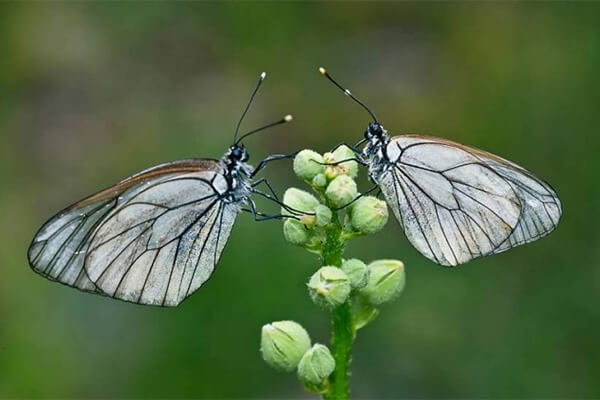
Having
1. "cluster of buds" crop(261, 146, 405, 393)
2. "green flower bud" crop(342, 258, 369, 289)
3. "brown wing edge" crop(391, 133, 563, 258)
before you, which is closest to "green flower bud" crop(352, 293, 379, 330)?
"cluster of buds" crop(261, 146, 405, 393)

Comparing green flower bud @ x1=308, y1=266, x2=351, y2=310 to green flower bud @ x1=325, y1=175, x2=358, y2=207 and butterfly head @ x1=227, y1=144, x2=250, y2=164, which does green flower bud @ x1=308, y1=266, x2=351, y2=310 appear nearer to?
green flower bud @ x1=325, y1=175, x2=358, y2=207

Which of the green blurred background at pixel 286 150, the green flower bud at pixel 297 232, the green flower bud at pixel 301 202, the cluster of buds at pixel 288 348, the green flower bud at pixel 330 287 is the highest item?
the green blurred background at pixel 286 150

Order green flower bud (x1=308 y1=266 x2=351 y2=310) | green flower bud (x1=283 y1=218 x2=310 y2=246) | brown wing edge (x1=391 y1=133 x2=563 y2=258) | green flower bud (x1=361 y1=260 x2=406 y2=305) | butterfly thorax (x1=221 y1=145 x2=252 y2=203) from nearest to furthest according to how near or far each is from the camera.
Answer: green flower bud (x1=308 y1=266 x2=351 y2=310)
green flower bud (x1=283 y1=218 x2=310 y2=246)
green flower bud (x1=361 y1=260 x2=406 y2=305)
brown wing edge (x1=391 y1=133 x2=563 y2=258)
butterfly thorax (x1=221 y1=145 x2=252 y2=203)

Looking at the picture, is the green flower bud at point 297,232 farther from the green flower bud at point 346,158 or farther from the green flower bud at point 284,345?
the green flower bud at point 284,345

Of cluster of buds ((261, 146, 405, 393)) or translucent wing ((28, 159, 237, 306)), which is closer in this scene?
cluster of buds ((261, 146, 405, 393))

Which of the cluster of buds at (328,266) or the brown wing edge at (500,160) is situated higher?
the brown wing edge at (500,160)

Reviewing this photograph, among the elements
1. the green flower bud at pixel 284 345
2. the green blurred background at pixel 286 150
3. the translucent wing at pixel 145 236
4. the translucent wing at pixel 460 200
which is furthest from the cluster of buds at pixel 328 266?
the green blurred background at pixel 286 150

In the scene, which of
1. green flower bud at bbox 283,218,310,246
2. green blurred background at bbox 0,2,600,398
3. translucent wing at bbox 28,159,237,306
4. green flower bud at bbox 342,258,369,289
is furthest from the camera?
green blurred background at bbox 0,2,600,398
